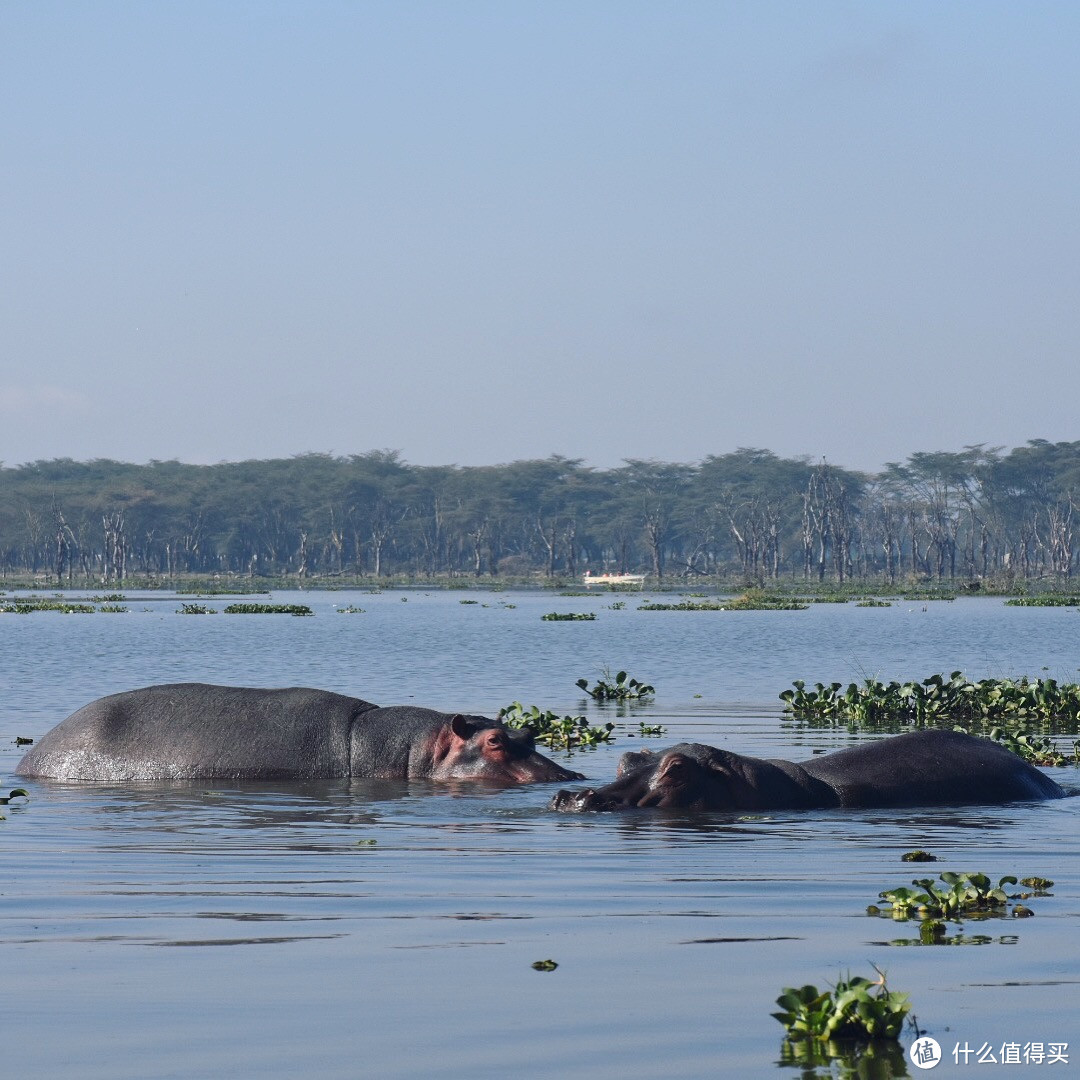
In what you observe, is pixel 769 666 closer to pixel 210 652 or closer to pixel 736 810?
pixel 210 652

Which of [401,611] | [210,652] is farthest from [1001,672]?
[401,611]

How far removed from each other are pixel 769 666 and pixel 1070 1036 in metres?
28.9

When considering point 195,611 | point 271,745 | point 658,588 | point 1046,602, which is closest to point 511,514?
point 658,588

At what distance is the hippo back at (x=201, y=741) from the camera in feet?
49.1

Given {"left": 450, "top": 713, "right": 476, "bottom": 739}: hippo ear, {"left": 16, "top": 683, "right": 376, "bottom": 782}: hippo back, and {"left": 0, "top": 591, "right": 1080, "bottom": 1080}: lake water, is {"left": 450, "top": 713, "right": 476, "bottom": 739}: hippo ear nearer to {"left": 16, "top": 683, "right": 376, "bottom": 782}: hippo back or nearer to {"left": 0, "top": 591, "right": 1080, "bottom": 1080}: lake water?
{"left": 0, "top": 591, "right": 1080, "bottom": 1080}: lake water

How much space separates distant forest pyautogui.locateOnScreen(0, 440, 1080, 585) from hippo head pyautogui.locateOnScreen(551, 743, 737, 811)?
126 meters

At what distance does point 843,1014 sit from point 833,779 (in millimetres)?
7195

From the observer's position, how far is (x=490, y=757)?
14.9 m

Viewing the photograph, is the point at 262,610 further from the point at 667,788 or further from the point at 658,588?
the point at 667,788

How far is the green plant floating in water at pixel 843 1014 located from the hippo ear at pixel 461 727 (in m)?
8.73

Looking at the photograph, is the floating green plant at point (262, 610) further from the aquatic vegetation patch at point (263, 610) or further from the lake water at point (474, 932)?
the lake water at point (474, 932)

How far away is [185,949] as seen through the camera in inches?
307

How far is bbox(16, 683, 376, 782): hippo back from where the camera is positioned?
49.1 ft

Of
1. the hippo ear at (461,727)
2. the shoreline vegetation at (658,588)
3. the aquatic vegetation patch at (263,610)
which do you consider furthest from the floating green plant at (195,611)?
the hippo ear at (461,727)
